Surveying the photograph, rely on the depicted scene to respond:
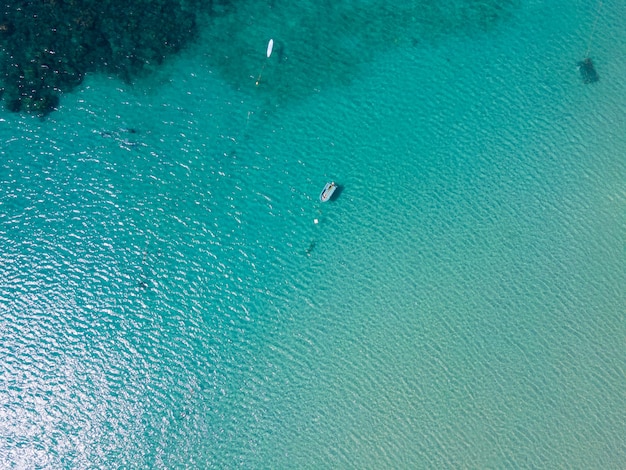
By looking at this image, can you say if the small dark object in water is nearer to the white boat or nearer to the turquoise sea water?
the turquoise sea water

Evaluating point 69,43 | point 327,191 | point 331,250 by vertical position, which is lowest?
point 331,250

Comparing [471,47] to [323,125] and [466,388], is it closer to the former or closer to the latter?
[323,125]

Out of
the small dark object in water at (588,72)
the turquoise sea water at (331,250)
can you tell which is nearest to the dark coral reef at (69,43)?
the turquoise sea water at (331,250)

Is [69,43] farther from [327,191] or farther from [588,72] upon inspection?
[588,72]

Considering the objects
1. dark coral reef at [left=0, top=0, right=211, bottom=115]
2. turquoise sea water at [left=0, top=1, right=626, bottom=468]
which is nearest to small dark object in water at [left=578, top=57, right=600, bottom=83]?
turquoise sea water at [left=0, top=1, right=626, bottom=468]

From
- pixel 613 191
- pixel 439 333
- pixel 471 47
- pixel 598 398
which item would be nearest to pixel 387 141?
pixel 471 47

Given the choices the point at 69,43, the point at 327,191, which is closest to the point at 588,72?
the point at 327,191
